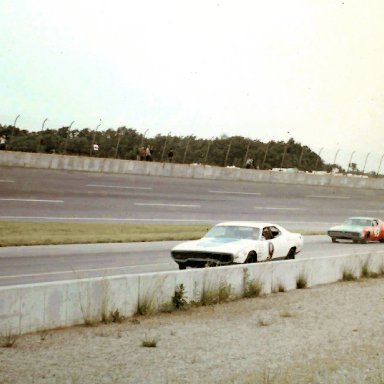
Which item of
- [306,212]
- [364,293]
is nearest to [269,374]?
[364,293]

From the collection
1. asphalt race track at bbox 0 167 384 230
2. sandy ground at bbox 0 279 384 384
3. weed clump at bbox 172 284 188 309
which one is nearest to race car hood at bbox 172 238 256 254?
sandy ground at bbox 0 279 384 384

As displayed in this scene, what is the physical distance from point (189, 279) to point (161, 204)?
80.2 ft

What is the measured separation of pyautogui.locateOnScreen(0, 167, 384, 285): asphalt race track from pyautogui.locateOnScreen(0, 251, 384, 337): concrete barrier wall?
3.80 metres

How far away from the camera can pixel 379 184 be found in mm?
55156

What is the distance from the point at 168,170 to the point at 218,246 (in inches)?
1201

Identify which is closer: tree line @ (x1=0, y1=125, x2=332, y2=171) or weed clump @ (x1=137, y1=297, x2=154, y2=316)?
weed clump @ (x1=137, y1=297, x2=154, y2=316)

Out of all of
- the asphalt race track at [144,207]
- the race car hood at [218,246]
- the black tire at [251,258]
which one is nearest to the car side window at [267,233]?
the race car hood at [218,246]

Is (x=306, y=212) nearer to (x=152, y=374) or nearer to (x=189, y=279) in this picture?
(x=189, y=279)

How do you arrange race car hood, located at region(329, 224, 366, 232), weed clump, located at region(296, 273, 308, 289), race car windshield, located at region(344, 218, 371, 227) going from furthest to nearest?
1. race car windshield, located at region(344, 218, 371, 227)
2. race car hood, located at region(329, 224, 366, 232)
3. weed clump, located at region(296, 273, 308, 289)

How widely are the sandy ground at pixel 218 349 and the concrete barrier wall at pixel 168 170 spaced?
1178 inches

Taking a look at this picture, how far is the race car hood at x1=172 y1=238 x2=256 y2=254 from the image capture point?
14.8 m

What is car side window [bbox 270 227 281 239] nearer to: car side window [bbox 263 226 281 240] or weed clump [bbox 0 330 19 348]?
car side window [bbox 263 226 281 240]

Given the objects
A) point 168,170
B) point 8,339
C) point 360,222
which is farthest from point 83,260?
point 168,170

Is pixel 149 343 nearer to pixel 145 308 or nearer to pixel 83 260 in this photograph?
pixel 145 308
